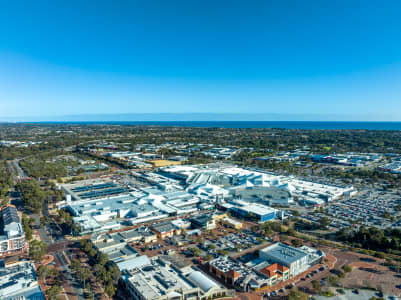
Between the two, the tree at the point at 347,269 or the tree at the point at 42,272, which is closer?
the tree at the point at 42,272

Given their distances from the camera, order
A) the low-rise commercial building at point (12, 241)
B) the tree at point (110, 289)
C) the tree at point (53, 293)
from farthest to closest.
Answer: the low-rise commercial building at point (12, 241) < the tree at point (110, 289) < the tree at point (53, 293)

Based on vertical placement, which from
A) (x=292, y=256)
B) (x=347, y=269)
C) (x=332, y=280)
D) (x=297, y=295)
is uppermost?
(x=292, y=256)

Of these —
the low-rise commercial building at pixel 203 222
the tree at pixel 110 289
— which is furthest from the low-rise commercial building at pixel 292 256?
the tree at pixel 110 289

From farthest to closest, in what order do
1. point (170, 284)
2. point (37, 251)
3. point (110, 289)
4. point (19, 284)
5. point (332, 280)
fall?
point (37, 251), point (332, 280), point (170, 284), point (19, 284), point (110, 289)

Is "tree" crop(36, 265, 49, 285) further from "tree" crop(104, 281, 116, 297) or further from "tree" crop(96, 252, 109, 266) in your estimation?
"tree" crop(104, 281, 116, 297)

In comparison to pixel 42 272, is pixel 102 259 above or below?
above

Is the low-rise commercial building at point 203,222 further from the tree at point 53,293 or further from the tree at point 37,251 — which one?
the tree at point 53,293

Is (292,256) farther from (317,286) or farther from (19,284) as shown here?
(19,284)

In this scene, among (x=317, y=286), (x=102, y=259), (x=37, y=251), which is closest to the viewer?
(x=317, y=286)

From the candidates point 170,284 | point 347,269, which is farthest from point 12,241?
point 347,269

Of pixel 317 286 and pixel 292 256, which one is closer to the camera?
pixel 317 286

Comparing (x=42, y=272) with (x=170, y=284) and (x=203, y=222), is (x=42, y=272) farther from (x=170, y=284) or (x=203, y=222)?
(x=203, y=222)

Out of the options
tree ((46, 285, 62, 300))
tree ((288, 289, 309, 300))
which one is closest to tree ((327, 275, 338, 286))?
tree ((288, 289, 309, 300))

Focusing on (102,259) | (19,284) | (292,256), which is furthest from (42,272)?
(292,256)
